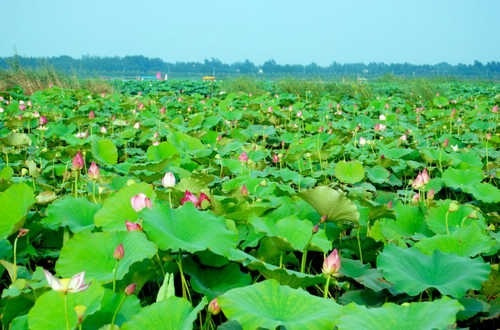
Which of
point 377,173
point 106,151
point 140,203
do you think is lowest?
point 377,173

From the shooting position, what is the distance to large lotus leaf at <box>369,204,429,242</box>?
Answer: 1655 mm

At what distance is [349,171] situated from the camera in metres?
2.38

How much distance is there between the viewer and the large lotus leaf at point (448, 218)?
5.61 feet

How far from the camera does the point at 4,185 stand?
1914 millimetres

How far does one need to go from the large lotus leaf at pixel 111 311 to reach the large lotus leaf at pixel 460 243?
2.47 feet

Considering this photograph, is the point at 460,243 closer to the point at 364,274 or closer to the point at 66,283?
the point at 364,274

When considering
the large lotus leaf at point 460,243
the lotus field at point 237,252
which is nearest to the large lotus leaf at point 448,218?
the lotus field at point 237,252

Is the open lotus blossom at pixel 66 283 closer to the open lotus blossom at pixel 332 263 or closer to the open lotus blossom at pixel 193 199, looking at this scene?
the open lotus blossom at pixel 332 263

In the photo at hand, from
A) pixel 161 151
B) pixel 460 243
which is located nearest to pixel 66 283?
pixel 460 243

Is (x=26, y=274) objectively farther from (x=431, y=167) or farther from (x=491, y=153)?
(x=491, y=153)

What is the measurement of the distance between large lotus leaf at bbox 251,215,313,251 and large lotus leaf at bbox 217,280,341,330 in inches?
14.9

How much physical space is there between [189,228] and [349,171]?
1259 millimetres

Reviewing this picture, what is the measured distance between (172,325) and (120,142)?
3026mm

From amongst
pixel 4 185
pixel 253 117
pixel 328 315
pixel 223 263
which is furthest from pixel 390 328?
pixel 253 117
